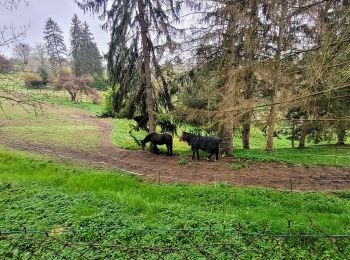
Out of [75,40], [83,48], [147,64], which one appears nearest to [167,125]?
[147,64]

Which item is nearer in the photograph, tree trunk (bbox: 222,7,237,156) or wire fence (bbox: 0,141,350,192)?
wire fence (bbox: 0,141,350,192)

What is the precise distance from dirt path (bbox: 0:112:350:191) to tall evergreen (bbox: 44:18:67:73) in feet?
200

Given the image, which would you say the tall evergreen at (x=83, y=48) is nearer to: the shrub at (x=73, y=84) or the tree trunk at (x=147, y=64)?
the shrub at (x=73, y=84)

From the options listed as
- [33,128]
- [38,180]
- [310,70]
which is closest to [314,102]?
[310,70]

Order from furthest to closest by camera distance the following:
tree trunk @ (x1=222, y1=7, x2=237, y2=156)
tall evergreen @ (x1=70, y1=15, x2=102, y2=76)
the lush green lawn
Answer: tall evergreen @ (x1=70, y1=15, x2=102, y2=76), tree trunk @ (x1=222, y1=7, x2=237, y2=156), the lush green lawn

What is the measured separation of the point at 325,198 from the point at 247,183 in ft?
9.19

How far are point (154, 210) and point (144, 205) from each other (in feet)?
1.19

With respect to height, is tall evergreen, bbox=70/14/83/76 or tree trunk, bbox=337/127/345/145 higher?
tall evergreen, bbox=70/14/83/76

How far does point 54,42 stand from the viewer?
7119cm

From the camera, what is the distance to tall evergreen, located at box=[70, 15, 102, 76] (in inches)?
2504

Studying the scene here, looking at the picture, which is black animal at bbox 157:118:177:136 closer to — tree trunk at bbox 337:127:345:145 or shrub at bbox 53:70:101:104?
tree trunk at bbox 337:127:345:145

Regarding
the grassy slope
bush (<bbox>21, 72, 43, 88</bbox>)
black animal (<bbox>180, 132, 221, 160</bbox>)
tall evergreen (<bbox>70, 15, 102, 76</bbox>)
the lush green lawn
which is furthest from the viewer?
tall evergreen (<bbox>70, 15, 102, 76</bbox>)

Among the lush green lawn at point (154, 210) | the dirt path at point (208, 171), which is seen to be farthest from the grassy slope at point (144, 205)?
the dirt path at point (208, 171)

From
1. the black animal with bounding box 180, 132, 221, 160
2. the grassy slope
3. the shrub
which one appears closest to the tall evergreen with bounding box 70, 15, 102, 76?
the shrub
